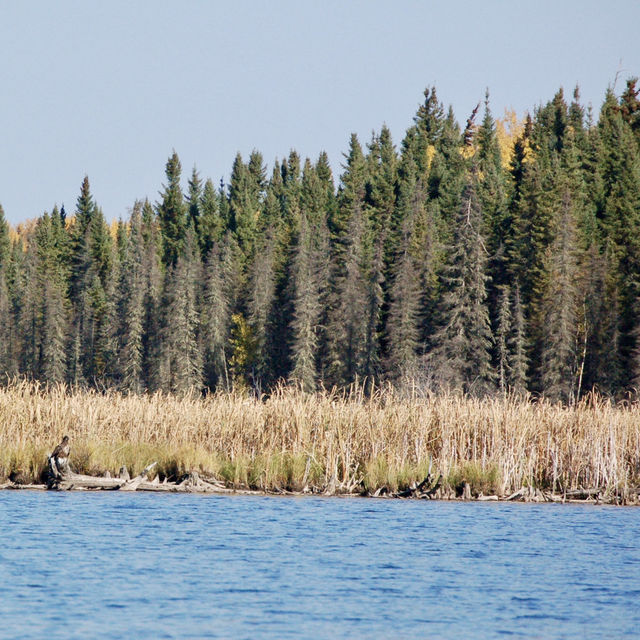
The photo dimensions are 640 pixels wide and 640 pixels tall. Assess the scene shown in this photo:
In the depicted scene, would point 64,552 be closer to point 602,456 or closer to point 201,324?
point 602,456

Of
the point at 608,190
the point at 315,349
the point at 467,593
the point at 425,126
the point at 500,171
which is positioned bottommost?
the point at 467,593

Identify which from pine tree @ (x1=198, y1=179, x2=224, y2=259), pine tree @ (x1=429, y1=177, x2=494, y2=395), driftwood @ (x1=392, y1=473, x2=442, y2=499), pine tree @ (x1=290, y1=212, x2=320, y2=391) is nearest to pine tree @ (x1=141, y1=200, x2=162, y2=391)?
pine tree @ (x1=290, y1=212, x2=320, y2=391)

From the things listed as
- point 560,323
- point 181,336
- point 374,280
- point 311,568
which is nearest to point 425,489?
point 311,568

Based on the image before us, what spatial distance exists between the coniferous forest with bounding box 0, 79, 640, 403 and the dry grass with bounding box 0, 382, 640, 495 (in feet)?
59.3

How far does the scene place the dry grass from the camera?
2433 centimetres

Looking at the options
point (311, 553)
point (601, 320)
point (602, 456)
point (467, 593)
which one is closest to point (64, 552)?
point (311, 553)

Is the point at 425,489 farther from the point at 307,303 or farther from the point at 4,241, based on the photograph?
the point at 4,241

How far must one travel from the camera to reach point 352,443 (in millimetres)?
24859

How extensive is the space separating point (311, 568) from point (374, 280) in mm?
61550

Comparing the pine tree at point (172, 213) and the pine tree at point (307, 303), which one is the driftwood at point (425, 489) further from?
the pine tree at point (172, 213)

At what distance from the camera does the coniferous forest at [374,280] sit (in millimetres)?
67625

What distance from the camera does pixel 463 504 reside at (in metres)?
23.7

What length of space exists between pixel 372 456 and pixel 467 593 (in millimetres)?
10180

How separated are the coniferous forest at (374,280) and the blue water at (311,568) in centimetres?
2195
